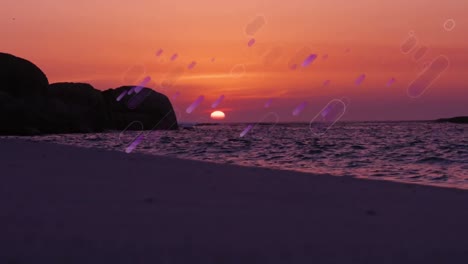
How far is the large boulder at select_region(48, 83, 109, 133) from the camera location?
219 ft

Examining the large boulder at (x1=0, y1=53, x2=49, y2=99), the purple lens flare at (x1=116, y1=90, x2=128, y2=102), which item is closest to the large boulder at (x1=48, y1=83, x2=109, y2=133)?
the large boulder at (x1=0, y1=53, x2=49, y2=99)

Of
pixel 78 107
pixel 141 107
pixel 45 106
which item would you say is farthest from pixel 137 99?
pixel 45 106

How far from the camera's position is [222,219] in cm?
491

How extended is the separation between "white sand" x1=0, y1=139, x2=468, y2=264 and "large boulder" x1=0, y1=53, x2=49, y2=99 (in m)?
60.4

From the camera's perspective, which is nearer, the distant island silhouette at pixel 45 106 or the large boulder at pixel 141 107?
the distant island silhouette at pixel 45 106

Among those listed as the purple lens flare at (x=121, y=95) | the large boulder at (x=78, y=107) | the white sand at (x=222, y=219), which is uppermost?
the purple lens flare at (x=121, y=95)

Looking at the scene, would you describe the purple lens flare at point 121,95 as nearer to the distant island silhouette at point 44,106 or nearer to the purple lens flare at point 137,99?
the purple lens flare at point 137,99

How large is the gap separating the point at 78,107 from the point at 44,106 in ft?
25.8

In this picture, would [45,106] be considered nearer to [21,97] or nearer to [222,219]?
[21,97]

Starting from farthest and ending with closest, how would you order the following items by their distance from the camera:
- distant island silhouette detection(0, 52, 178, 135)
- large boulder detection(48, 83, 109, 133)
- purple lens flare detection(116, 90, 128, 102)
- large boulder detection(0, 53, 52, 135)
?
purple lens flare detection(116, 90, 128, 102) < large boulder detection(48, 83, 109, 133) < distant island silhouette detection(0, 52, 178, 135) < large boulder detection(0, 53, 52, 135)

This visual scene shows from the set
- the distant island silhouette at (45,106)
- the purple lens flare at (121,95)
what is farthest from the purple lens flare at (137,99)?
the distant island silhouette at (45,106)

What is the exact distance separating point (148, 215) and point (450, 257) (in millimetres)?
2681

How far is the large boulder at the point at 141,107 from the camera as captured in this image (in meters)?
90.3

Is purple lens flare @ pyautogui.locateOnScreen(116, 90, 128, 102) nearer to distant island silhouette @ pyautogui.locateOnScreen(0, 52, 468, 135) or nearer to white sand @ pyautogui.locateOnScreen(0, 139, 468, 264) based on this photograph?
distant island silhouette @ pyautogui.locateOnScreen(0, 52, 468, 135)
